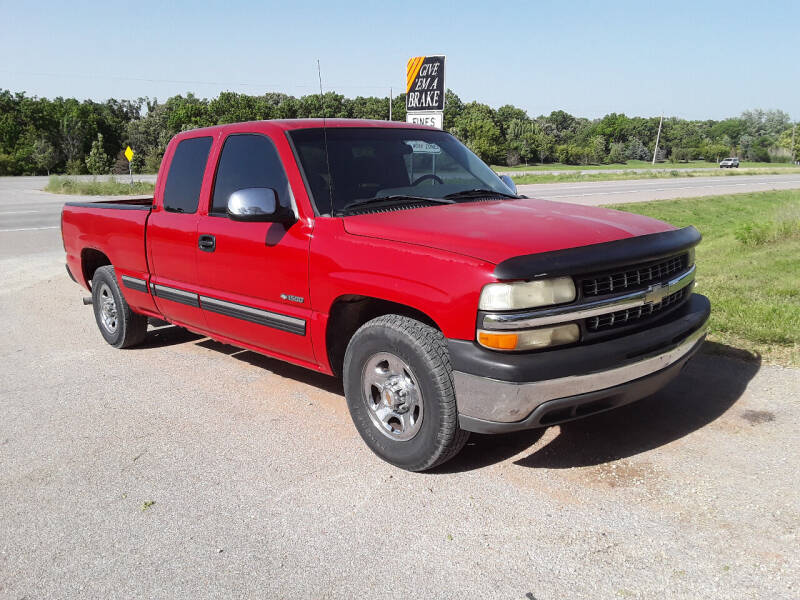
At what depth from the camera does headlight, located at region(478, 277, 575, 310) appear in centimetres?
301

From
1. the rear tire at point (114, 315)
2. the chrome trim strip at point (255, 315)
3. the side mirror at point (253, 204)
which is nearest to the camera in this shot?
the side mirror at point (253, 204)

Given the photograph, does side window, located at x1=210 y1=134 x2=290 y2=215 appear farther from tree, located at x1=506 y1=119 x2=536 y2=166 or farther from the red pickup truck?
tree, located at x1=506 y1=119 x2=536 y2=166

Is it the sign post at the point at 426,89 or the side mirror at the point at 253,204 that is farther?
the sign post at the point at 426,89

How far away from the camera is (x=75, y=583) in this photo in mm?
2713

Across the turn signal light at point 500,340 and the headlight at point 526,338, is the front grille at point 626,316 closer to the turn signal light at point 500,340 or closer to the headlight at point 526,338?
the headlight at point 526,338

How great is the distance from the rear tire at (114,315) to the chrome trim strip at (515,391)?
3841mm

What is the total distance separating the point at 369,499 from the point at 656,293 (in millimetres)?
1821

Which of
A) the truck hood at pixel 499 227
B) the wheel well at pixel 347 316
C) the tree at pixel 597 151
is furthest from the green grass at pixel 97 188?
the tree at pixel 597 151

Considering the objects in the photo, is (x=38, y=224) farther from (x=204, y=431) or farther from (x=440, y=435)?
(x=440, y=435)

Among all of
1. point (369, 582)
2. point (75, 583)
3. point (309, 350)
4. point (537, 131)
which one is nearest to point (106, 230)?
point (309, 350)

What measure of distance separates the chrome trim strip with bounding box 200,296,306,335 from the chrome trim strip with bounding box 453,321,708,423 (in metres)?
1.28

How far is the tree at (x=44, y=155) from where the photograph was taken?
71250 millimetres

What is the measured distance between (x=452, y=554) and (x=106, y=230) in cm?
446

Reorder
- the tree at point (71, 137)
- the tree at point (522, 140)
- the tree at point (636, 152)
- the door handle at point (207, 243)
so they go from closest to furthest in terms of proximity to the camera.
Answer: the door handle at point (207, 243)
the tree at point (71, 137)
the tree at point (522, 140)
the tree at point (636, 152)
